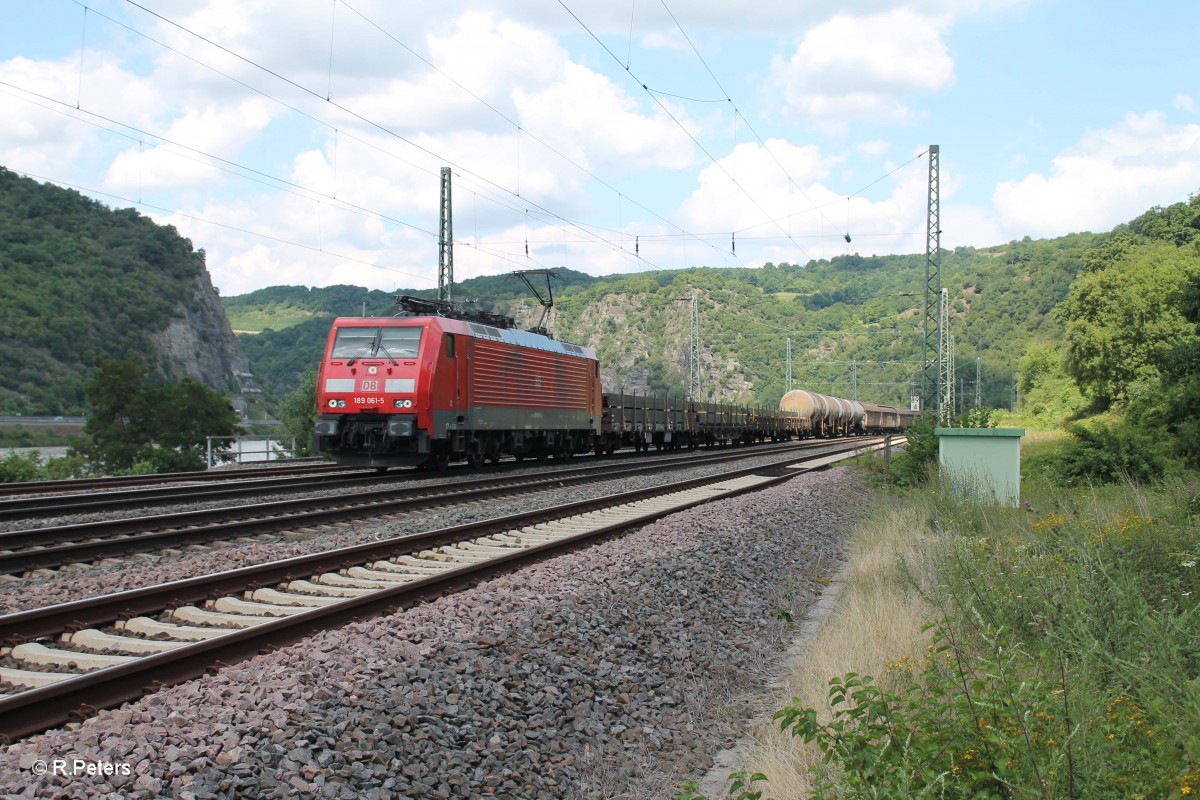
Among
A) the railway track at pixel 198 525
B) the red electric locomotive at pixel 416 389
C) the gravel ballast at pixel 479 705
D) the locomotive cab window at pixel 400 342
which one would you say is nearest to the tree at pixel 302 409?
the red electric locomotive at pixel 416 389

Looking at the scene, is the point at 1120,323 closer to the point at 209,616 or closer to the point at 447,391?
the point at 447,391

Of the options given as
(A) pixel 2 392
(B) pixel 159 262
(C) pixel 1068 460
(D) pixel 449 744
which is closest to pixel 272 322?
(B) pixel 159 262

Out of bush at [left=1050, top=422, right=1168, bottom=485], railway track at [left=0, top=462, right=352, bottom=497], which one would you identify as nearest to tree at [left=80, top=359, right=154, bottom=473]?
railway track at [left=0, top=462, right=352, bottom=497]

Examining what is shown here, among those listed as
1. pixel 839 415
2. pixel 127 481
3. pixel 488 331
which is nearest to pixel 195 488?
pixel 127 481

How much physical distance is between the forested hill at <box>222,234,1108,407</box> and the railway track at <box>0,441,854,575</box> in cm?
6720

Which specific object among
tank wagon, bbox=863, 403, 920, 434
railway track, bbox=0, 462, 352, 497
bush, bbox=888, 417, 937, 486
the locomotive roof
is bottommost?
railway track, bbox=0, 462, 352, 497

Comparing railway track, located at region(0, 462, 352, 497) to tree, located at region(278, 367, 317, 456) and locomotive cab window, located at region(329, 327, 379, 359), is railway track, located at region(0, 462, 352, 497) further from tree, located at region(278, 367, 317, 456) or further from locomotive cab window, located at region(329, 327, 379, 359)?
tree, located at region(278, 367, 317, 456)

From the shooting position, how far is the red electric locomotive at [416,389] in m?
19.6

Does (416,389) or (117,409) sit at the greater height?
(416,389)

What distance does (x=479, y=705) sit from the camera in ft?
17.1

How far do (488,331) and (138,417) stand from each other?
18.6m

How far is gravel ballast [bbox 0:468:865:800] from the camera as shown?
13.0 feet

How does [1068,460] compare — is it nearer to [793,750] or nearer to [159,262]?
[793,750]

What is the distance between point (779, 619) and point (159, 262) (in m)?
88.9
